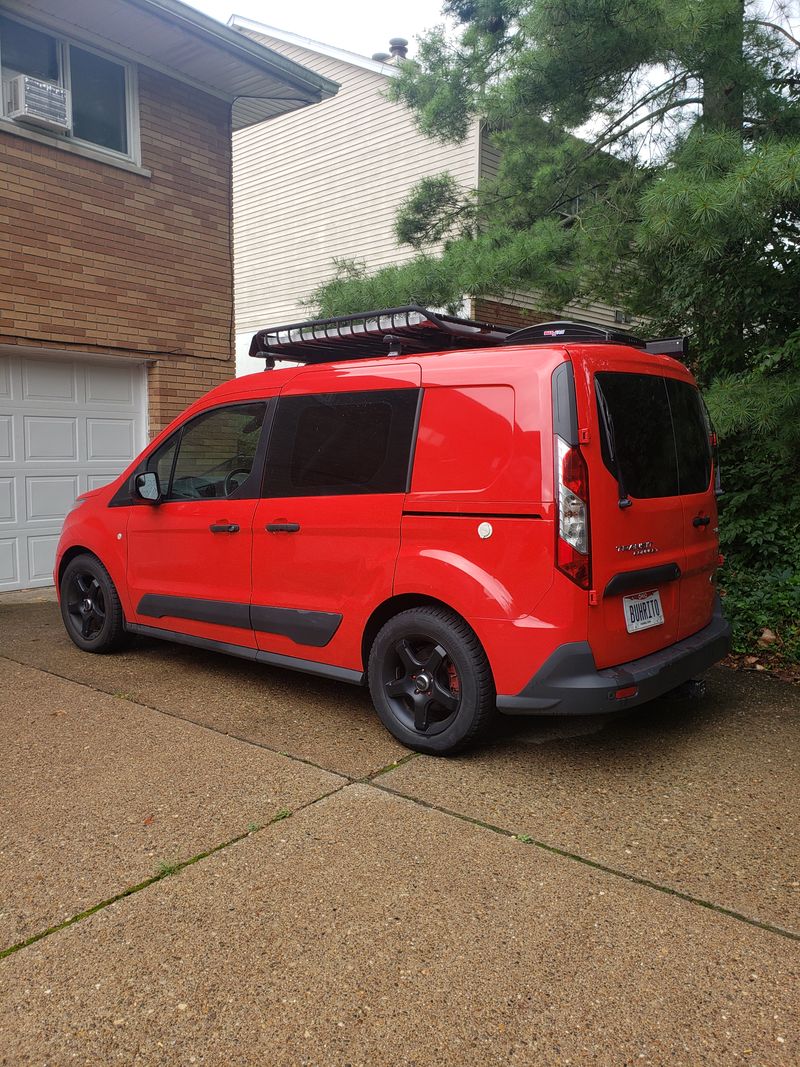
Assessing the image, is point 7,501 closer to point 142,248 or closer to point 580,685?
point 142,248

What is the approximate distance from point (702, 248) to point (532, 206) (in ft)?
10.5

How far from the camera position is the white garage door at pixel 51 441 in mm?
8375

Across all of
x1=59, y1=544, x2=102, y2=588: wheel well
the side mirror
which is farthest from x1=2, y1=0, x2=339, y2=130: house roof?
x1=59, y1=544, x2=102, y2=588: wheel well

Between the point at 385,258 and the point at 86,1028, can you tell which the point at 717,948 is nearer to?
the point at 86,1028

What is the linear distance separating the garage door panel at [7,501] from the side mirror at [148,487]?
3.42 m

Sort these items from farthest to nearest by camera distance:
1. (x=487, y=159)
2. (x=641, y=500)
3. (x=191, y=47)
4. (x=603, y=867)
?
(x=487, y=159) → (x=191, y=47) → (x=641, y=500) → (x=603, y=867)

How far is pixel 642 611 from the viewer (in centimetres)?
402

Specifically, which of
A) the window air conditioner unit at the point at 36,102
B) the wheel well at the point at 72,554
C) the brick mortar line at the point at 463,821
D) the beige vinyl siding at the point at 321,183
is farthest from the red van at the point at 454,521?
the beige vinyl siding at the point at 321,183

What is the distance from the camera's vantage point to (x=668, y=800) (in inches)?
147

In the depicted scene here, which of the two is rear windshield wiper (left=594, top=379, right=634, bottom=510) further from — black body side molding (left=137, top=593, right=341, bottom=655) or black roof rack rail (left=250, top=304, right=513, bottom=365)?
black body side molding (left=137, top=593, right=341, bottom=655)

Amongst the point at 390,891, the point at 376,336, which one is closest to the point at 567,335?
the point at 376,336

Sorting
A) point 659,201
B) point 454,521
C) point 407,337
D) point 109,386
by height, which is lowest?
point 454,521

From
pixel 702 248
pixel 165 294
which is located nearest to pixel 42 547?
pixel 165 294

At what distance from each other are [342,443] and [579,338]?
132 centimetres
